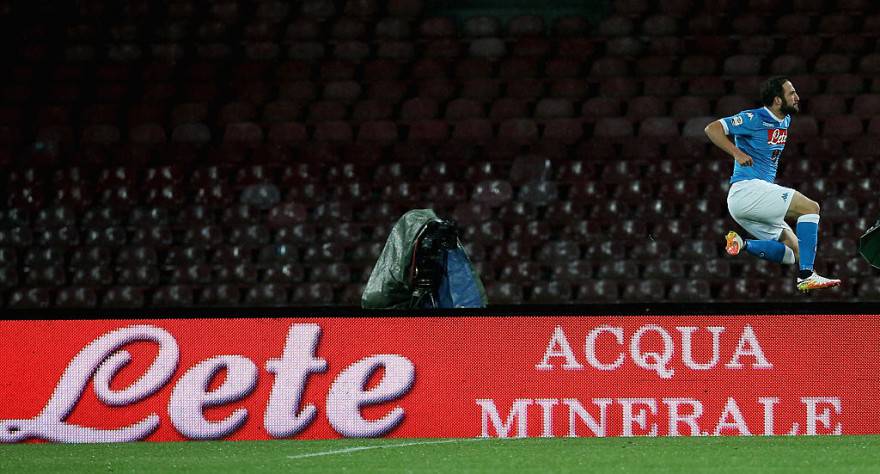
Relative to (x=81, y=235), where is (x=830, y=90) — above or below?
above

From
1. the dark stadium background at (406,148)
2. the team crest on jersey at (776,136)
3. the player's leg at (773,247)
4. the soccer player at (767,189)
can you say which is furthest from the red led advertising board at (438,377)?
the dark stadium background at (406,148)

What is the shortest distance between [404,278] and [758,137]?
1.99 metres

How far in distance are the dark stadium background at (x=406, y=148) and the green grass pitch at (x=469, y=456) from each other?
379 centimetres

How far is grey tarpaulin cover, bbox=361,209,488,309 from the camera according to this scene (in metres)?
6.55

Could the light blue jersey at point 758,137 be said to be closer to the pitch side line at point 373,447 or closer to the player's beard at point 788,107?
the player's beard at point 788,107

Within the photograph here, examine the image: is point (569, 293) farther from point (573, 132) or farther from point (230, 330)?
point (230, 330)

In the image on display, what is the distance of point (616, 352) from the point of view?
582 cm

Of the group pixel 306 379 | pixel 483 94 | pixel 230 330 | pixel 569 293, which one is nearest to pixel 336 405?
pixel 306 379

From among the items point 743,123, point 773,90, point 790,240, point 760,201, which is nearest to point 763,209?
point 760,201

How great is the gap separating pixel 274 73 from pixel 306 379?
560 cm

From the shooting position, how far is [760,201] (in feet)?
21.3

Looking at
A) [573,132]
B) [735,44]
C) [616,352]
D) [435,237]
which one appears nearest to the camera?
[616,352]

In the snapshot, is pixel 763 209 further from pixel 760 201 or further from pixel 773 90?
pixel 773 90

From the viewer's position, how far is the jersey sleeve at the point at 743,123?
251 inches
